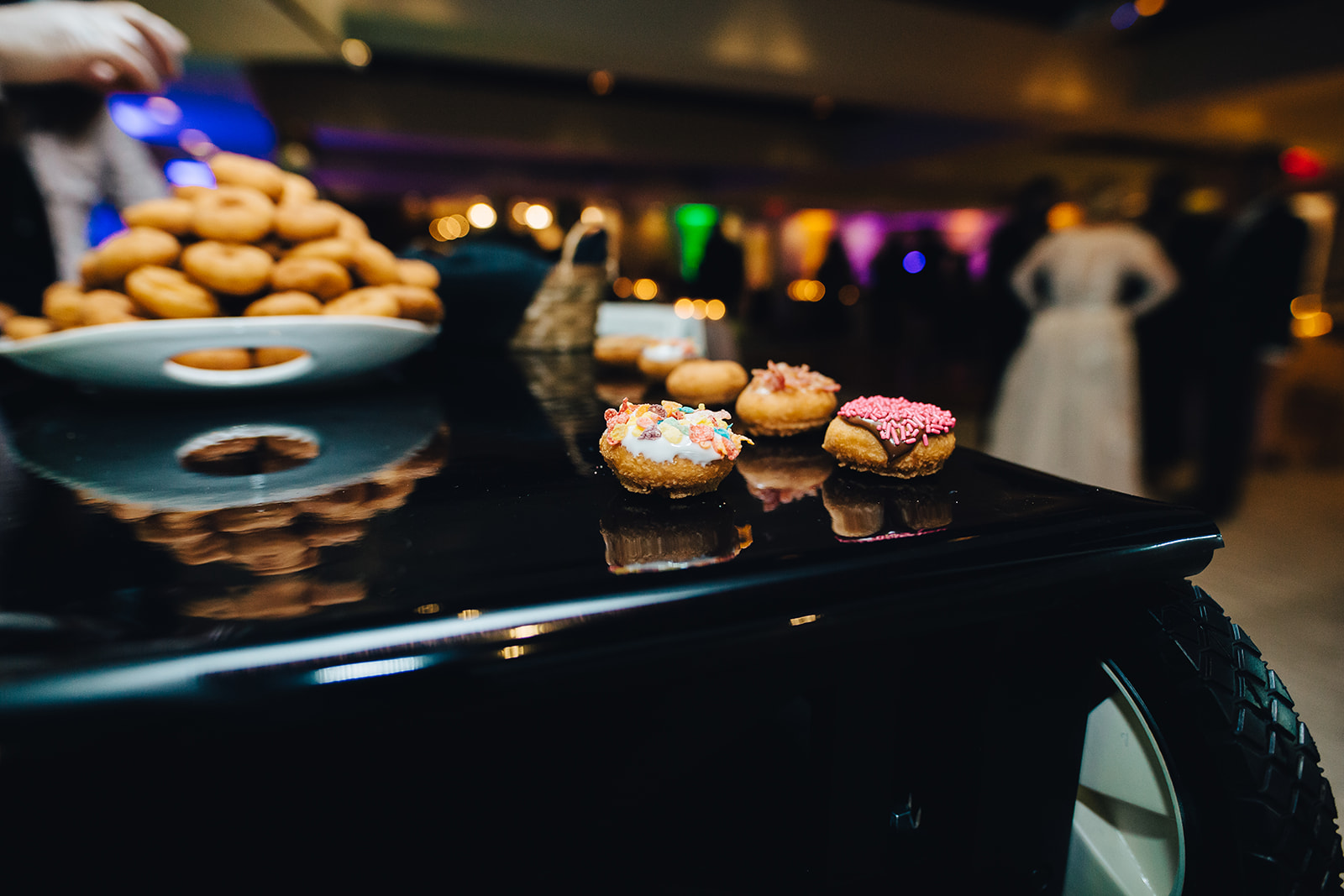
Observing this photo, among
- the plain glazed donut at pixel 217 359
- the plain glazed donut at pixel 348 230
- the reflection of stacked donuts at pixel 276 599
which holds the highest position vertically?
the plain glazed donut at pixel 348 230

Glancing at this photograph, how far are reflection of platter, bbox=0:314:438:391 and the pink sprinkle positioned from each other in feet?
2.08

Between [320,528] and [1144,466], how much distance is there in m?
5.13

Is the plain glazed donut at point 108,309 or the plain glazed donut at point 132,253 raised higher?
the plain glazed donut at point 132,253

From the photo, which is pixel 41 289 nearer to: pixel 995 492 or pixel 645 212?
pixel 995 492

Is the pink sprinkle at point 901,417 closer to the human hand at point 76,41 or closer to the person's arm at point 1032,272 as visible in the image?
the human hand at point 76,41

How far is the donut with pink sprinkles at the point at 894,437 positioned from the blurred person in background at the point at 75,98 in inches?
55.8

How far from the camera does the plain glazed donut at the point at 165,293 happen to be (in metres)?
0.86

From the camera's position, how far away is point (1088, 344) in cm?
336

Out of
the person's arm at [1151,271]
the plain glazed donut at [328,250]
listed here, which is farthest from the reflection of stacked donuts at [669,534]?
the person's arm at [1151,271]

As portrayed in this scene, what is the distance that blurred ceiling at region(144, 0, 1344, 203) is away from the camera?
427 centimetres

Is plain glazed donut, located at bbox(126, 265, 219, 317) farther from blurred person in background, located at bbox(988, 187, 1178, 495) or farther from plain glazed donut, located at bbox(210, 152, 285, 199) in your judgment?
blurred person in background, located at bbox(988, 187, 1178, 495)

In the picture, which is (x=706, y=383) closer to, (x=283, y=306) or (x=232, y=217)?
(x=283, y=306)

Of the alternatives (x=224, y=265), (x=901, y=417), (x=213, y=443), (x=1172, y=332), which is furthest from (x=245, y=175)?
(x=1172, y=332)

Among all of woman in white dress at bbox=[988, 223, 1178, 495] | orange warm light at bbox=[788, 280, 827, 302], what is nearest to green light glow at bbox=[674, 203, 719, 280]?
orange warm light at bbox=[788, 280, 827, 302]
